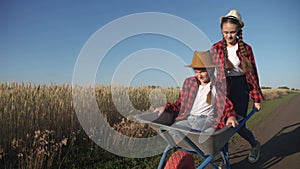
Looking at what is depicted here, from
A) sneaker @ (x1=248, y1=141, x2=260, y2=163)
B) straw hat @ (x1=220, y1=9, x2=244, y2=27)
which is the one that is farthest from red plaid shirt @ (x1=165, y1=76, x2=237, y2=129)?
sneaker @ (x1=248, y1=141, x2=260, y2=163)

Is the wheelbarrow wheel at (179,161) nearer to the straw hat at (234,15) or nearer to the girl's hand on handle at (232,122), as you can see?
the girl's hand on handle at (232,122)

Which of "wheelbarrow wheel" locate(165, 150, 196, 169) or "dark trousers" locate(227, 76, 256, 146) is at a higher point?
"dark trousers" locate(227, 76, 256, 146)

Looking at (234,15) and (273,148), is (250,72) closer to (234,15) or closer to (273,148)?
(234,15)

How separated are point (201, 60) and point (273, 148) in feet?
10.2

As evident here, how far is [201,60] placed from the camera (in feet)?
8.87

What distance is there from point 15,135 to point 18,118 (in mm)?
263

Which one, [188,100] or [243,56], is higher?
[243,56]

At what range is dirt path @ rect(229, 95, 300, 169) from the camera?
12.5 feet

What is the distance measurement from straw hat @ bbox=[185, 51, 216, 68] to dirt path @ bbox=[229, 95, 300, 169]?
190 cm

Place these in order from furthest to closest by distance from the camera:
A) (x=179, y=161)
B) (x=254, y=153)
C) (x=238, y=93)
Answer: (x=254, y=153) < (x=238, y=93) < (x=179, y=161)

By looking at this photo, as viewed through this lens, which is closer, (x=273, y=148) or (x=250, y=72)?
(x=250, y=72)

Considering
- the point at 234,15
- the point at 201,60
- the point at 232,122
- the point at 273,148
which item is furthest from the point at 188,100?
the point at 273,148

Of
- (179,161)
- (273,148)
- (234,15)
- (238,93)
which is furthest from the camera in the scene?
(273,148)

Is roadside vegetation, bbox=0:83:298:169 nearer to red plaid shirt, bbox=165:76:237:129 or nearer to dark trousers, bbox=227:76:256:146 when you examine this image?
red plaid shirt, bbox=165:76:237:129
